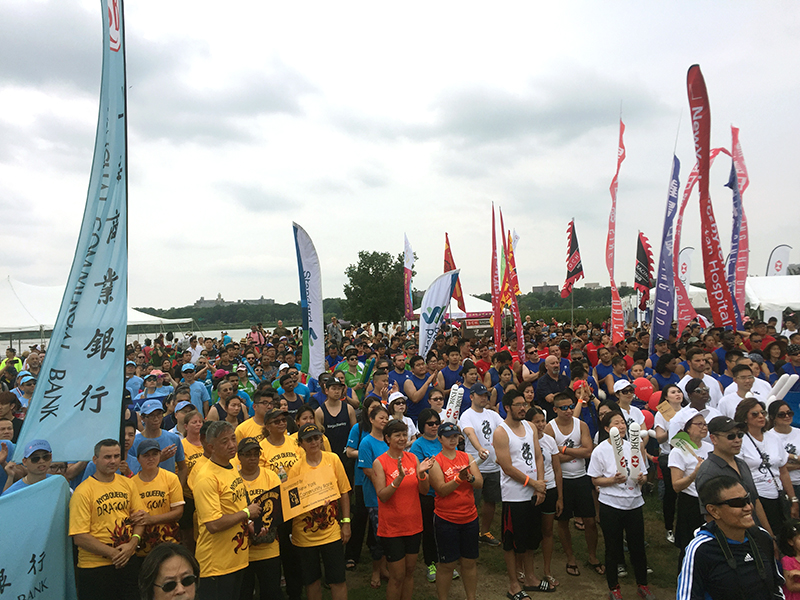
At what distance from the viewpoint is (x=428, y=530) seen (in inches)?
229

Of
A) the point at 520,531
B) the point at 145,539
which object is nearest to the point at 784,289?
the point at 520,531

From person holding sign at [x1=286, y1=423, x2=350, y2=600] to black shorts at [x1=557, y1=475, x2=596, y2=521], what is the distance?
2.60 metres

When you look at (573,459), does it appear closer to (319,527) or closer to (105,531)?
(319,527)

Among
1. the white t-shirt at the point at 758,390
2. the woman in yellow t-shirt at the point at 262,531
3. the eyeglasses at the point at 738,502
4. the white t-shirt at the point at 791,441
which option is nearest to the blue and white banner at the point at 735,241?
the white t-shirt at the point at 758,390

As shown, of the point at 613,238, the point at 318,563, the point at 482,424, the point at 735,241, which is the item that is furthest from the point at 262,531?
the point at 735,241

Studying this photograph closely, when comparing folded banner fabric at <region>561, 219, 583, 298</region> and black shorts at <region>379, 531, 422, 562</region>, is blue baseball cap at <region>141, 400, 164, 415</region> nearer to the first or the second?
black shorts at <region>379, 531, 422, 562</region>

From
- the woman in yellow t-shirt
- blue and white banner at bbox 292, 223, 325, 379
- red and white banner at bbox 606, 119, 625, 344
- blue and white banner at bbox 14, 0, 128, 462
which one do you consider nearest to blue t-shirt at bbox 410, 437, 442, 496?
the woman in yellow t-shirt

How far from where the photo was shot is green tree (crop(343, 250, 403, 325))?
40.2 meters

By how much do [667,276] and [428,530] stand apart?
8.05 meters

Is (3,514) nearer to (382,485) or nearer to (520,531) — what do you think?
(382,485)

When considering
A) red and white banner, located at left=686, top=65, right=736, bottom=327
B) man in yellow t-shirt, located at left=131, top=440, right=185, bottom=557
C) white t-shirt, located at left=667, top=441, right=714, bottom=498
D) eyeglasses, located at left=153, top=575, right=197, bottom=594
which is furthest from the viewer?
red and white banner, located at left=686, top=65, right=736, bottom=327

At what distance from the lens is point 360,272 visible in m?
40.9

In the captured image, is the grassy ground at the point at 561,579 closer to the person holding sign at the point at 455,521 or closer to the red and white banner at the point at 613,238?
the person holding sign at the point at 455,521

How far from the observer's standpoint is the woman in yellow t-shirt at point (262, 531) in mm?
4363
